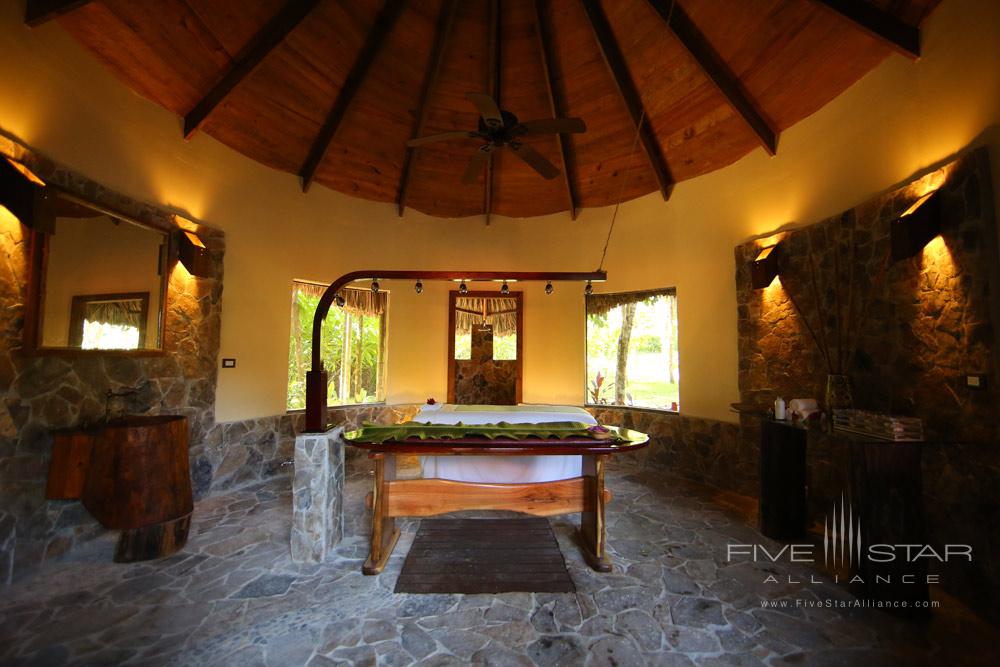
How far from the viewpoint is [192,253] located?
3787 mm

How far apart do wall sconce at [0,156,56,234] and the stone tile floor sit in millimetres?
2323

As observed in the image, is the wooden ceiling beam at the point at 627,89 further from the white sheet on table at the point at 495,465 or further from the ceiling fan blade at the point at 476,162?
the white sheet on table at the point at 495,465

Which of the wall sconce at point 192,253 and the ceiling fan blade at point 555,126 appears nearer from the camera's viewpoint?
the ceiling fan blade at point 555,126

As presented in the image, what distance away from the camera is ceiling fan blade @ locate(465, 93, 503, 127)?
2.96 metres

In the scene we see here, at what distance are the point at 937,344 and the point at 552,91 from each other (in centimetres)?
415

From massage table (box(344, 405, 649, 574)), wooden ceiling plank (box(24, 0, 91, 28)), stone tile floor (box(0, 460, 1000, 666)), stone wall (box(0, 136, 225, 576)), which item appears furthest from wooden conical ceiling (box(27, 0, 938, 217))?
stone tile floor (box(0, 460, 1000, 666))

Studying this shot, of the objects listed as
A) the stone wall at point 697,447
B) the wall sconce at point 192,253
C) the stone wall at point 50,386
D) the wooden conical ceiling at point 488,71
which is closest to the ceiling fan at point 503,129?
the wooden conical ceiling at point 488,71

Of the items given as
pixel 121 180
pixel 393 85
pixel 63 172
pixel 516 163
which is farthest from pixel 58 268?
pixel 516 163

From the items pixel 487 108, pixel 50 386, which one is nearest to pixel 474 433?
pixel 487 108

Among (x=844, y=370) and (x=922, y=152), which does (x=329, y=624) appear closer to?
(x=844, y=370)

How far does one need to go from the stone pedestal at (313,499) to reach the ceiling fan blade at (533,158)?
299cm

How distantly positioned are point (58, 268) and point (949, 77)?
6161 mm

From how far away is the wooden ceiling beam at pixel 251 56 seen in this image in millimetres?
3545

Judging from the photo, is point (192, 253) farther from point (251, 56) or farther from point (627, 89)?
point (627, 89)
